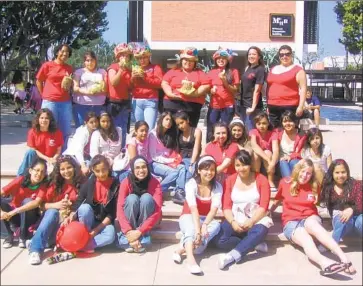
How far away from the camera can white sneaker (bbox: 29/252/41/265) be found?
3854 millimetres

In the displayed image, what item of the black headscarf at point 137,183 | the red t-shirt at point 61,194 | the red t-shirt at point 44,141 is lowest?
the red t-shirt at point 61,194

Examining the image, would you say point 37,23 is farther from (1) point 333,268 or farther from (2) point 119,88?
(1) point 333,268

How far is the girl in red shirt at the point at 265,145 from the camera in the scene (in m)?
4.81

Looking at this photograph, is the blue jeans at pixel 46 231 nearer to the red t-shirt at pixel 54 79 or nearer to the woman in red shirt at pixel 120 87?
the woman in red shirt at pixel 120 87

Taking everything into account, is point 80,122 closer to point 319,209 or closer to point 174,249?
point 174,249

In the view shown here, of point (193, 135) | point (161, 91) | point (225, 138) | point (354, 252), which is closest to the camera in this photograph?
point (354, 252)

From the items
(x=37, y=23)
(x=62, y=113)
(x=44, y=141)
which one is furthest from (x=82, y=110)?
(x=37, y=23)

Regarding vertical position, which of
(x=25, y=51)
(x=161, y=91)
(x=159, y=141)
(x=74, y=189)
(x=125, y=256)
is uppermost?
(x=25, y=51)

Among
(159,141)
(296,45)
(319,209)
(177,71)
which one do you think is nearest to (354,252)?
(319,209)

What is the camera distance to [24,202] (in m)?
4.25

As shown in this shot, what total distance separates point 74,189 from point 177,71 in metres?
1.86

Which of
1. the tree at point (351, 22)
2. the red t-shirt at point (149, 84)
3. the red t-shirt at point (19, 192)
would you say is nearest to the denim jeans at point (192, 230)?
the red t-shirt at point (19, 192)

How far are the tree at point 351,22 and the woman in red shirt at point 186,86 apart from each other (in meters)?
20.4

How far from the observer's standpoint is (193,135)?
519 cm
